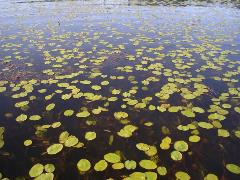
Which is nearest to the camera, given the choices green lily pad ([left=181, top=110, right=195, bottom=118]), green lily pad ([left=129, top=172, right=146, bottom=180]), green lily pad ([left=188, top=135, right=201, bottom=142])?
green lily pad ([left=129, top=172, right=146, bottom=180])

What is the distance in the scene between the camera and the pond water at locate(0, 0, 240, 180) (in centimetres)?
382

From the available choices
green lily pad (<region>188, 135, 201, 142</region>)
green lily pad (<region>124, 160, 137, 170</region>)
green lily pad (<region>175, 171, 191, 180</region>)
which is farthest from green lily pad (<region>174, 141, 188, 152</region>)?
green lily pad (<region>124, 160, 137, 170</region>)

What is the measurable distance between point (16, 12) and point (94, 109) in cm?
1320

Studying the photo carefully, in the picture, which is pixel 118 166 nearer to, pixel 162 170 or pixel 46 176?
pixel 162 170

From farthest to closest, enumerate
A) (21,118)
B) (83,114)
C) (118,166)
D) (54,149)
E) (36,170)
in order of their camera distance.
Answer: (83,114)
(21,118)
(54,149)
(118,166)
(36,170)

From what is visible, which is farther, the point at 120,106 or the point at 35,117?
the point at 120,106

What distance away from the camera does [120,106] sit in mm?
5332

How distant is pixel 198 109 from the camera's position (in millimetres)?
5145

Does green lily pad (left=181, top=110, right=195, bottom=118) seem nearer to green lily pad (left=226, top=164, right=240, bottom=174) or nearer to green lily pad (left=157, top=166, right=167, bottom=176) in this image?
green lily pad (left=226, top=164, right=240, bottom=174)

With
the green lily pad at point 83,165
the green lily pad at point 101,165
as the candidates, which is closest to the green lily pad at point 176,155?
the green lily pad at point 101,165

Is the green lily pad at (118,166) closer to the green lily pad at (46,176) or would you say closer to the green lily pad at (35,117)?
the green lily pad at (46,176)

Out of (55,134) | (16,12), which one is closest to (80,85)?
(55,134)

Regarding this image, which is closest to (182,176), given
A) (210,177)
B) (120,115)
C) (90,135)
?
(210,177)

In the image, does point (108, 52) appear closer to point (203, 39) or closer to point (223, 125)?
point (203, 39)
